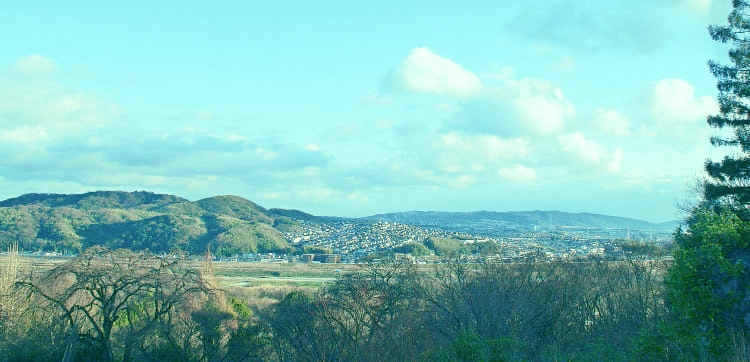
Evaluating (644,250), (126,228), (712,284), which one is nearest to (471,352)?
(712,284)

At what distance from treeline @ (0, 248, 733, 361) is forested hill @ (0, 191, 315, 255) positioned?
7438 centimetres

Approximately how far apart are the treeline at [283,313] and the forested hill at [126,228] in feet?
244

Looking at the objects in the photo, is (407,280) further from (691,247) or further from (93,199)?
(93,199)

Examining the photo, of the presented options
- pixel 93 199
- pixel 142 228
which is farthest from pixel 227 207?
Result: pixel 142 228

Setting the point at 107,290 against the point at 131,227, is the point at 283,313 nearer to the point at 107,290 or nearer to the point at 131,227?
the point at 107,290

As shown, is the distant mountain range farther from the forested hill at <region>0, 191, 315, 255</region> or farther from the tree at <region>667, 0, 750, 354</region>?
the tree at <region>667, 0, 750, 354</region>

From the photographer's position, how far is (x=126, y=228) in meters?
125

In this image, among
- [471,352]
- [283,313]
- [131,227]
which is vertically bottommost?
[283,313]

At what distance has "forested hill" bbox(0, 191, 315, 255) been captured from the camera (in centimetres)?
11456

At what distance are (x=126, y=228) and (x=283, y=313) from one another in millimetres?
111381

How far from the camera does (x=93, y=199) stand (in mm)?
176500

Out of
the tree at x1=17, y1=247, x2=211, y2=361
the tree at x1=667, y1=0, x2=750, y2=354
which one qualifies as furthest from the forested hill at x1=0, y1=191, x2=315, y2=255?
the tree at x1=667, y1=0, x2=750, y2=354

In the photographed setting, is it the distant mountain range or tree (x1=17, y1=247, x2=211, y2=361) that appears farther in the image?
the distant mountain range

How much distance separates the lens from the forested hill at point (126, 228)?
4510 inches
